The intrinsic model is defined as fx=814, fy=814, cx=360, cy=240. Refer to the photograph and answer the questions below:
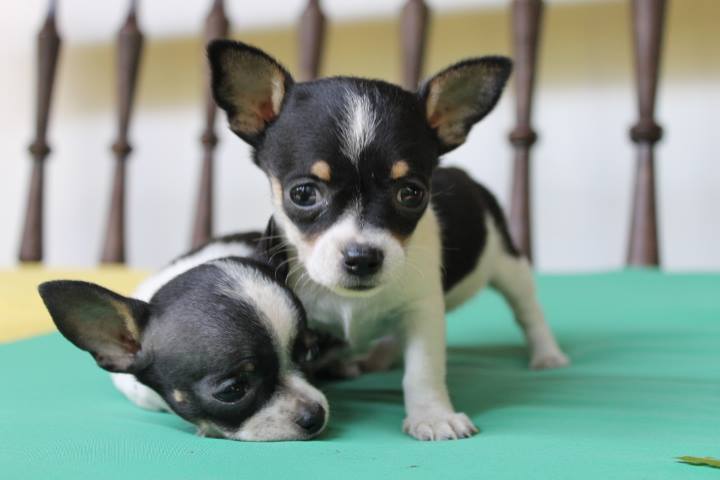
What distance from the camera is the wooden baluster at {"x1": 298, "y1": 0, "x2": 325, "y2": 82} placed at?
3.62m

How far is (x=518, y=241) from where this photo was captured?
11.6 feet

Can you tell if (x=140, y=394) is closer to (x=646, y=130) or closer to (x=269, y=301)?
(x=269, y=301)

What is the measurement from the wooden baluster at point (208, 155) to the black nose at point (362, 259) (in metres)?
2.38

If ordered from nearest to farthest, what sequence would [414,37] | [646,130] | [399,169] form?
[399,169]
[646,130]
[414,37]

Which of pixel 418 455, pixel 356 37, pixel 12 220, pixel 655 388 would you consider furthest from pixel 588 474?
pixel 12 220

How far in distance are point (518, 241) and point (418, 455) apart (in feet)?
7.74

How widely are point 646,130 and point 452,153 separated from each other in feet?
3.32

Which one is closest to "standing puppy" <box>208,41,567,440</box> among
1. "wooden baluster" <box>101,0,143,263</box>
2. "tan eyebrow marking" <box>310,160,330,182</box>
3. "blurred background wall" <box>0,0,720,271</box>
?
"tan eyebrow marking" <box>310,160,330,182</box>

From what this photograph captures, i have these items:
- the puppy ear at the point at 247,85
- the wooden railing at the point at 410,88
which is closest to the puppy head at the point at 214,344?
the puppy ear at the point at 247,85

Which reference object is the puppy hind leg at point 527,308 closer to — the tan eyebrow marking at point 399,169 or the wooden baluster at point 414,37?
the tan eyebrow marking at point 399,169

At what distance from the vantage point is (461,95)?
1844 millimetres

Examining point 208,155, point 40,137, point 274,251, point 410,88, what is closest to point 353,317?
point 274,251

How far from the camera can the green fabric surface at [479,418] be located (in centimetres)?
119

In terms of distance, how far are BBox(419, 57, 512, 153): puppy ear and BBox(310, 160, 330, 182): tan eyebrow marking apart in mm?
357
